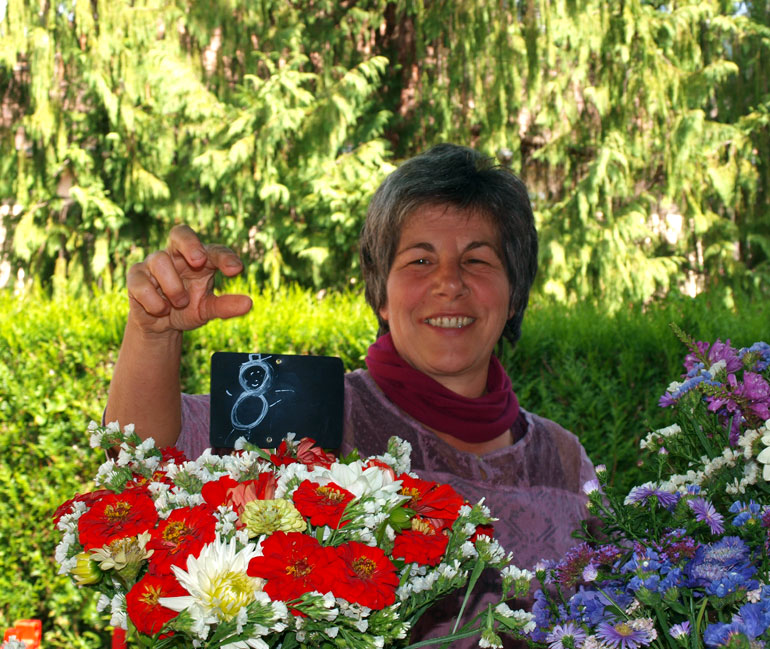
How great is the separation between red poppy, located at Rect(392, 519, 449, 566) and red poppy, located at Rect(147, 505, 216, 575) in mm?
200

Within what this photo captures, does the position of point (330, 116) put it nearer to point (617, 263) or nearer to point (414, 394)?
point (617, 263)

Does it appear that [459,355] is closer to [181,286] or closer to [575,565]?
[181,286]

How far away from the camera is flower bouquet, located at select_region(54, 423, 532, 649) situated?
2.58 ft

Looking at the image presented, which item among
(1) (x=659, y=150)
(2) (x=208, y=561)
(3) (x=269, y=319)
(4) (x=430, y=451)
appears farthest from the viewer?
(1) (x=659, y=150)

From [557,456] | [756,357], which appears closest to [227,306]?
[756,357]

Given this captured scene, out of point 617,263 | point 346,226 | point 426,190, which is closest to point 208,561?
point 426,190

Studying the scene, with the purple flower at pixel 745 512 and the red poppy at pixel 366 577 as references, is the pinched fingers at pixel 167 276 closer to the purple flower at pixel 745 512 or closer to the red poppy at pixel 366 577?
the red poppy at pixel 366 577

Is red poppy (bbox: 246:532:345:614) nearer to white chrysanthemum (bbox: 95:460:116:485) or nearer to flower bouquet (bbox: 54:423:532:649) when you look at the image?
flower bouquet (bbox: 54:423:532:649)

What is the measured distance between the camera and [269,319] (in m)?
4.10

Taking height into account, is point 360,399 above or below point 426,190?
below

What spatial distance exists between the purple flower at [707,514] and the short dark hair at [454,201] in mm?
1101

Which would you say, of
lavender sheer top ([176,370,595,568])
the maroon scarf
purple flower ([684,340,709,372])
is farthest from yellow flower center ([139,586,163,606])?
the maroon scarf

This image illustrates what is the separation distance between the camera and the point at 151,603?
808mm

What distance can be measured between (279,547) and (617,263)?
679 cm
